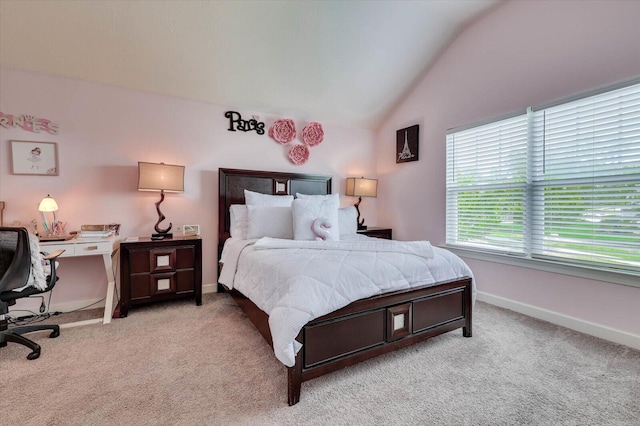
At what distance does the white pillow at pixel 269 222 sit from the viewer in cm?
294

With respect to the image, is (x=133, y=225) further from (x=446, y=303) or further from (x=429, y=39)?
(x=429, y=39)

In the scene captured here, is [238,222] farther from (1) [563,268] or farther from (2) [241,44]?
(1) [563,268]

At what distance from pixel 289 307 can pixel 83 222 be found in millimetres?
2658

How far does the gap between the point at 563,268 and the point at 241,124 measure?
3.74 m

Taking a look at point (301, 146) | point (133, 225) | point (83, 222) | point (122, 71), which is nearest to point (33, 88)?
point (122, 71)

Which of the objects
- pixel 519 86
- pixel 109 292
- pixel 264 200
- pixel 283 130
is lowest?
pixel 109 292

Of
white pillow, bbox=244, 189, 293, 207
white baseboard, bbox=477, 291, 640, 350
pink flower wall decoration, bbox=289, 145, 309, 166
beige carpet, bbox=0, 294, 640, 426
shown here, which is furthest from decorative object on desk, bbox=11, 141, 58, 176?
white baseboard, bbox=477, 291, 640, 350

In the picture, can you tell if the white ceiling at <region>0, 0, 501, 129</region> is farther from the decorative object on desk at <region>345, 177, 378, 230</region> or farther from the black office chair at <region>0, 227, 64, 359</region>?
the black office chair at <region>0, 227, 64, 359</region>

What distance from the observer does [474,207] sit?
3213mm

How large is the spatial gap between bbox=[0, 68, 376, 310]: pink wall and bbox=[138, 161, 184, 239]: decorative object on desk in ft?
0.90

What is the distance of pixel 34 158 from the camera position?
262cm

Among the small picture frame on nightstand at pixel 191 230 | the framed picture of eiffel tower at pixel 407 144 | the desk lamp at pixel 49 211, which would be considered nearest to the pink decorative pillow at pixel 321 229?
the small picture frame on nightstand at pixel 191 230

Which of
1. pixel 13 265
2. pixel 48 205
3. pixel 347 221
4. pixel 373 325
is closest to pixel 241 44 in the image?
pixel 347 221

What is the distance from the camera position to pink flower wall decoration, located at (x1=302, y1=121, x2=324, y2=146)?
390cm
